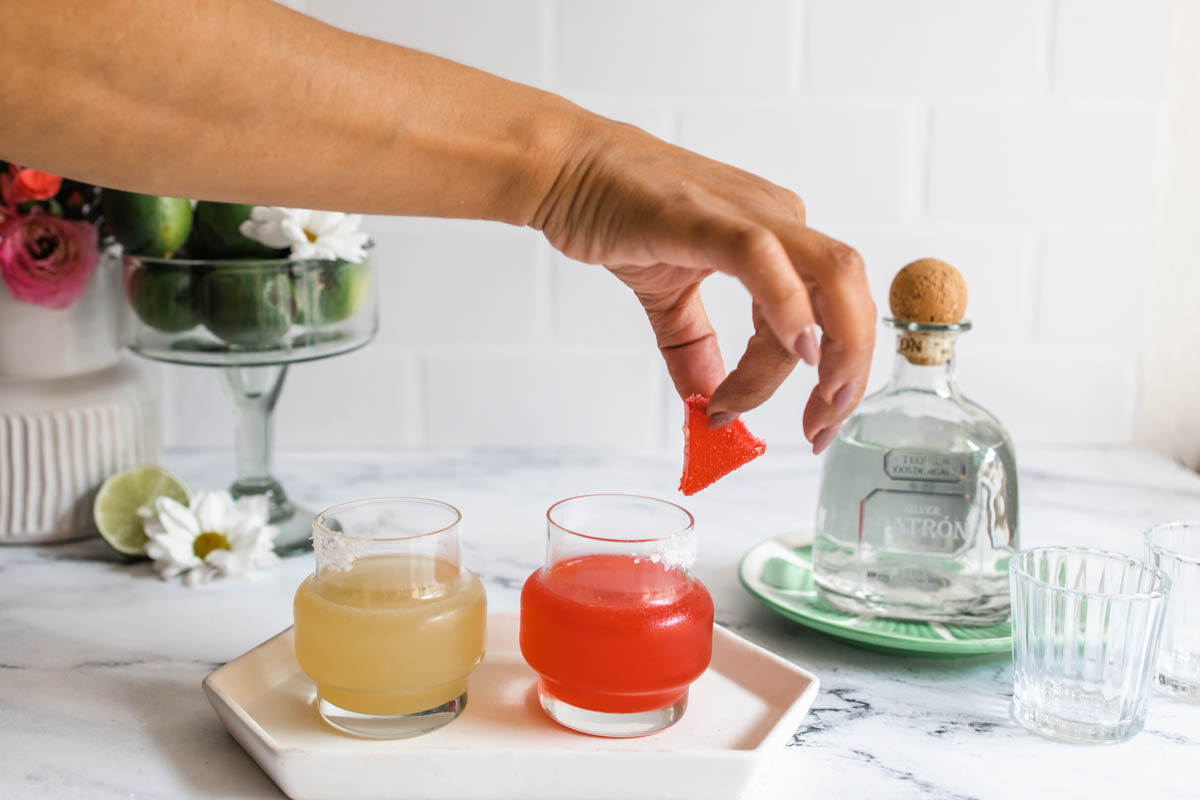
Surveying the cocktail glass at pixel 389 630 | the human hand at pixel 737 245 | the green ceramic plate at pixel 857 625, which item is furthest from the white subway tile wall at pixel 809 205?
the cocktail glass at pixel 389 630

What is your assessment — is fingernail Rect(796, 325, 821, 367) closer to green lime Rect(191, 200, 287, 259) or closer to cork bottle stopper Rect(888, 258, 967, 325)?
cork bottle stopper Rect(888, 258, 967, 325)

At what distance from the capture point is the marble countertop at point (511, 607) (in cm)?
77

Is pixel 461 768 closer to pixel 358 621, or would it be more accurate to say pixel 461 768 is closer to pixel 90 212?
pixel 358 621

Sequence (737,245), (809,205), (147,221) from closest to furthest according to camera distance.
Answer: (737,245) < (147,221) < (809,205)

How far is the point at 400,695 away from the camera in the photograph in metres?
0.76

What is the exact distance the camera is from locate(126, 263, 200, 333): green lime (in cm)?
111

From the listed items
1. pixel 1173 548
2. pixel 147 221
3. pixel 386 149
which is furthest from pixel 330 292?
pixel 1173 548

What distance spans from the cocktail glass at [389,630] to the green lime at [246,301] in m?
0.37

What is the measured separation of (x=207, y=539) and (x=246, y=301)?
0.24m

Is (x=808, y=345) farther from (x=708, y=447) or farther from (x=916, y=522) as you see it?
(x=916, y=522)

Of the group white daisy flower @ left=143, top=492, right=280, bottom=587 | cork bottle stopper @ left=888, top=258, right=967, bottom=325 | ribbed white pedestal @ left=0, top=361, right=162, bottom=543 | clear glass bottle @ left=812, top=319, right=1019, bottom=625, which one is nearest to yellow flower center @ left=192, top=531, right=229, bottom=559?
white daisy flower @ left=143, top=492, right=280, bottom=587

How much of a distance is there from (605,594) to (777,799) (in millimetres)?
175

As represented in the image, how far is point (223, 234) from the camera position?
3.69ft

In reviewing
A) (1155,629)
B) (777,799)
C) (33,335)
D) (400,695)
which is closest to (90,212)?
(33,335)
